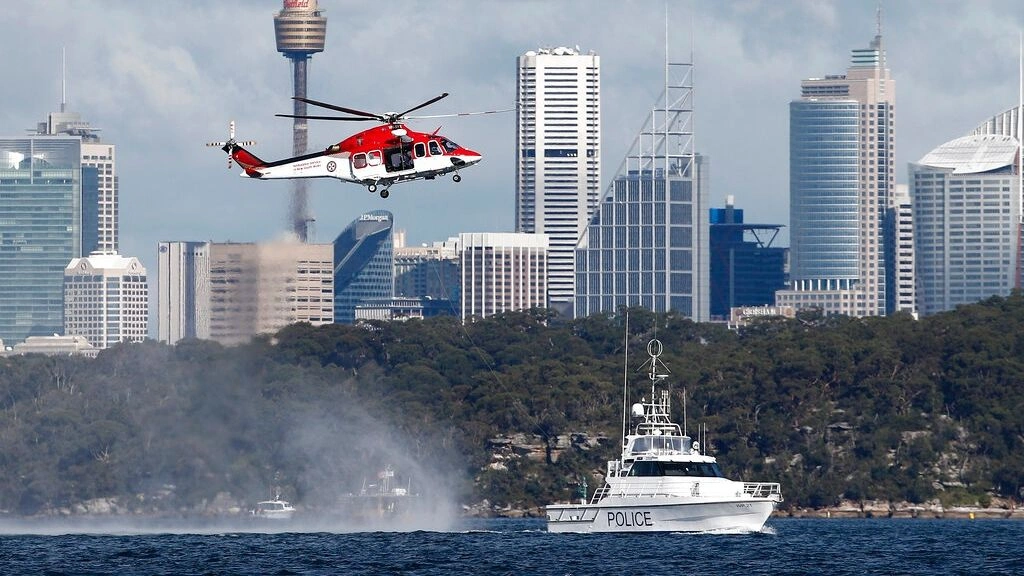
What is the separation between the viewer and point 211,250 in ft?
457

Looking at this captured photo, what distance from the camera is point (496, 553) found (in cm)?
10425

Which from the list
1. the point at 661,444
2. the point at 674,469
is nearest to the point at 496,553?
the point at 674,469

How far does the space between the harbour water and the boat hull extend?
671mm

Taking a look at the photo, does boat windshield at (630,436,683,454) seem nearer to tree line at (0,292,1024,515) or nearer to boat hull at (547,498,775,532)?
boat hull at (547,498,775,532)

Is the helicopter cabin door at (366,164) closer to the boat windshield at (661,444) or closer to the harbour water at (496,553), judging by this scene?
the harbour water at (496,553)

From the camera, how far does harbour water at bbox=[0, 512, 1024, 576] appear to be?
95.2 meters

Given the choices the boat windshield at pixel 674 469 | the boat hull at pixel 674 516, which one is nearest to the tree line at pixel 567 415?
the boat hull at pixel 674 516

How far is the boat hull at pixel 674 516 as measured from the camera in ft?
355

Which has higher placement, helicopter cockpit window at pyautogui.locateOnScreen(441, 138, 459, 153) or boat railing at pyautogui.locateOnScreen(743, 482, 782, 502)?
helicopter cockpit window at pyautogui.locateOnScreen(441, 138, 459, 153)

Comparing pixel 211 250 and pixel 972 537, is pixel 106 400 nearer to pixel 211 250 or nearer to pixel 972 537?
pixel 211 250

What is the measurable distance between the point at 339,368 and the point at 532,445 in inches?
648

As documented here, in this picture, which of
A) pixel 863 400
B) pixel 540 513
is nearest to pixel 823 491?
pixel 863 400

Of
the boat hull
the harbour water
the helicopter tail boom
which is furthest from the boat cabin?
the helicopter tail boom

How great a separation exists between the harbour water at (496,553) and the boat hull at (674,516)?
0.67m
